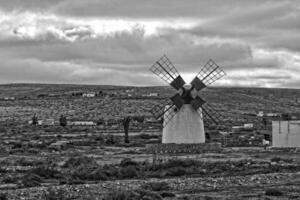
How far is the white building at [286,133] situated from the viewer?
58312 millimetres

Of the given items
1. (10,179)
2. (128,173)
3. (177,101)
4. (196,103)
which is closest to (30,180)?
(10,179)

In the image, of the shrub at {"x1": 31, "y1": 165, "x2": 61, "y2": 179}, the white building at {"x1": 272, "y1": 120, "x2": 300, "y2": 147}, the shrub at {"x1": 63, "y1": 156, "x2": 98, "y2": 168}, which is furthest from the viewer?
the white building at {"x1": 272, "y1": 120, "x2": 300, "y2": 147}

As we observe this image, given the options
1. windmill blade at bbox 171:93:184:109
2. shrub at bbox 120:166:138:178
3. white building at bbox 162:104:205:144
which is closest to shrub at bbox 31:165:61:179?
shrub at bbox 120:166:138:178

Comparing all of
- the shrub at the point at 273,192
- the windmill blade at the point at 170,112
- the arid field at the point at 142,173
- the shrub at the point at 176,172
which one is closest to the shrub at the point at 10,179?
the arid field at the point at 142,173

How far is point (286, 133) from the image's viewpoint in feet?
194

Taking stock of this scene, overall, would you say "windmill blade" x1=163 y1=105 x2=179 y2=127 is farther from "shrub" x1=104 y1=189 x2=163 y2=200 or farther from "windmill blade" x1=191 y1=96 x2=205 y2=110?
"shrub" x1=104 y1=189 x2=163 y2=200

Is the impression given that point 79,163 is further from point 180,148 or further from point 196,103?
point 196,103

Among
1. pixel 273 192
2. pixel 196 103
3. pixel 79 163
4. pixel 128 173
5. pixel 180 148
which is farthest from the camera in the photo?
pixel 196 103

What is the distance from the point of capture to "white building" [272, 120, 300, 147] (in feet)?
191

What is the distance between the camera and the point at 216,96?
19800 cm

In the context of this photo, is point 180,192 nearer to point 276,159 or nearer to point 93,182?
point 93,182

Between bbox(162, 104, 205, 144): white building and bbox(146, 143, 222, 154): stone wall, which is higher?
bbox(162, 104, 205, 144): white building

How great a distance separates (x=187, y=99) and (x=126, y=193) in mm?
32107

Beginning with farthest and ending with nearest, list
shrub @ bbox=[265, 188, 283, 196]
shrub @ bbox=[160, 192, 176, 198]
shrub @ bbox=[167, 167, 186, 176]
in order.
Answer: shrub @ bbox=[167, 167, 186, 176], shrub @ bbox=[265, 188, 283, 196], shrub @ bbox=[160, 192, 176, 198]
